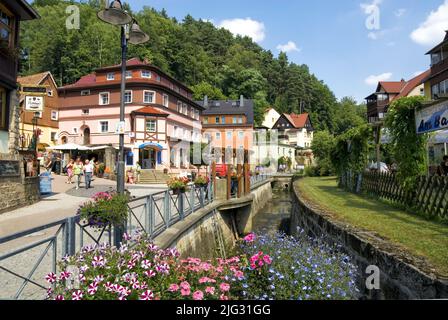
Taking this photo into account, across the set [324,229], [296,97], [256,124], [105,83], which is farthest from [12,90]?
[296,97]

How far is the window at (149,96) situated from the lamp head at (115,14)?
105 ft

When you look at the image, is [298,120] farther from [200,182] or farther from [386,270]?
[386,270]

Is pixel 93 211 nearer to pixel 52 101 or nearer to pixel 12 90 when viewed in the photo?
pixel 12 90

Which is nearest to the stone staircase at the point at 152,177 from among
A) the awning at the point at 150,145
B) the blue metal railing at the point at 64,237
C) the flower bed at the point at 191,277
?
the awning at the point at 150,145

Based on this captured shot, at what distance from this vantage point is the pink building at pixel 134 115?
1438 inches

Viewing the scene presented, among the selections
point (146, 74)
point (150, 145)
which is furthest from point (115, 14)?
point (146, 74)

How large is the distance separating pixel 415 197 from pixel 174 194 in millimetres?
7281

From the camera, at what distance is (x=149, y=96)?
38031 mm

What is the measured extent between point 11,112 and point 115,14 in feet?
31.9

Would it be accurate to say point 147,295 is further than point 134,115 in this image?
No

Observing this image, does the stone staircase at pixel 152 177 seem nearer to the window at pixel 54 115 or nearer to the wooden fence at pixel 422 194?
the wooden fence at pixel 422 194

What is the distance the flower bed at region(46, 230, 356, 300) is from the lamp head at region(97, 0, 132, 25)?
4.68 metres

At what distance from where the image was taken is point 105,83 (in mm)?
39188

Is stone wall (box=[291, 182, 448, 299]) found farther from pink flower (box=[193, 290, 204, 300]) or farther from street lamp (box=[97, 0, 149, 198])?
street lamp (box=[97, 0, 149, 198])
